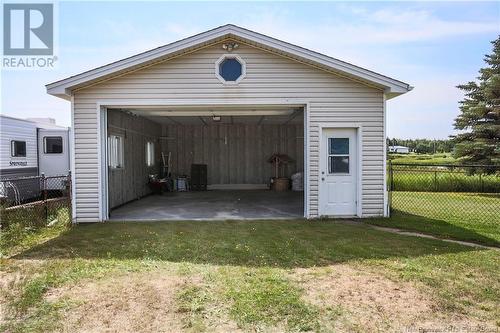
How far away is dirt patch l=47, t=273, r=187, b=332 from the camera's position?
3.31 metres

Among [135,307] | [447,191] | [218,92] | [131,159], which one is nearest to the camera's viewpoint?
[135,307]

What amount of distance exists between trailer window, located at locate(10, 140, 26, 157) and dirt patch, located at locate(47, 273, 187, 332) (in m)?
9.78

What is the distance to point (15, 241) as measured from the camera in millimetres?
6523

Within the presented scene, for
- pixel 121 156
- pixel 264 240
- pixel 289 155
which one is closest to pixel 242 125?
pixel 289 155

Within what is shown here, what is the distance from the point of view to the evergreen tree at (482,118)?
52.9ft

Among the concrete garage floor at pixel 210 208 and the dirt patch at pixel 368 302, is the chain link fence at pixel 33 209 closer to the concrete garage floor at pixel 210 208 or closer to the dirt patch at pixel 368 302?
the concrete garage floor at pixel 210 208

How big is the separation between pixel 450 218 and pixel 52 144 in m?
13.3

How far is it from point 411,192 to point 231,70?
33.8 feet

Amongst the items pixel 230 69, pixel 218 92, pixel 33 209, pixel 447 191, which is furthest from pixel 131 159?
pixel 447 191

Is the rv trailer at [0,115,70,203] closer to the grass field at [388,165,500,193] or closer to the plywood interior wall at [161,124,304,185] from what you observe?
the plywood interior wall at [161,124,304,185]

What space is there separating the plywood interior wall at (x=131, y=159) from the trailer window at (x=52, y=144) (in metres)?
3.08

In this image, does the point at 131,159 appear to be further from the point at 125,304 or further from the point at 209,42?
the point at 125,304

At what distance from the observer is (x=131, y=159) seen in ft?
40.1

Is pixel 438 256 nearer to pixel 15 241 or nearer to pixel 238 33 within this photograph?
pixel 238 33
